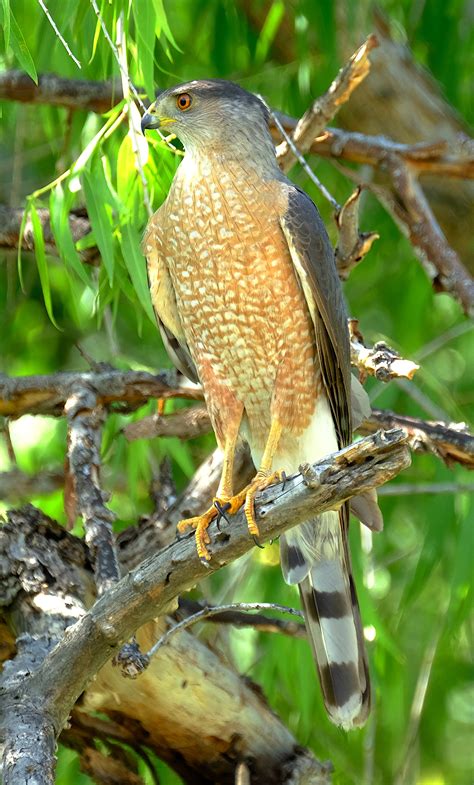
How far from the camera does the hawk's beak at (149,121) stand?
13.7 ft

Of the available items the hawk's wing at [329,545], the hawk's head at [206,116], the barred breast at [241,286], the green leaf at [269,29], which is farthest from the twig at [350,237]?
the green leaf at [269,29]

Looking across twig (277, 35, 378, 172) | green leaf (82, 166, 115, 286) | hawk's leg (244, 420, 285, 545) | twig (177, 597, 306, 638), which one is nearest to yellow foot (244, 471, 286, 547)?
hawk's leg (244, 420, 285, 545)

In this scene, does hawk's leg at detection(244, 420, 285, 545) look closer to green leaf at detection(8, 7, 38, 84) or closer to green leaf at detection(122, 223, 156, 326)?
green leaf at detection(122, 223, 156, 326)

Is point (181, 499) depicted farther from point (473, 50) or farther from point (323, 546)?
point (473, 50)

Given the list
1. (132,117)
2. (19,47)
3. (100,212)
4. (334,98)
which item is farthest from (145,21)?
(334,98)

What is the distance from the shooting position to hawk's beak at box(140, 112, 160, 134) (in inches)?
164

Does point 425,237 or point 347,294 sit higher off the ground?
point 347,294

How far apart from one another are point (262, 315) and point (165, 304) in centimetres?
47

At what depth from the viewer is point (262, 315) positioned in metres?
4.16

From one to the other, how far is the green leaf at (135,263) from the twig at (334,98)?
31.1 inches

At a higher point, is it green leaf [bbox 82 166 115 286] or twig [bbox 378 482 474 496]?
green leaf [bbox 82 166 115 286]

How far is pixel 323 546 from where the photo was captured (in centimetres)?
450

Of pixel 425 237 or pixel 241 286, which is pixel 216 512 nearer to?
pixel 241 286

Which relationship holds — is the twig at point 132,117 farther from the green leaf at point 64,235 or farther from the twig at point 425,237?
the twig at point 425,237
